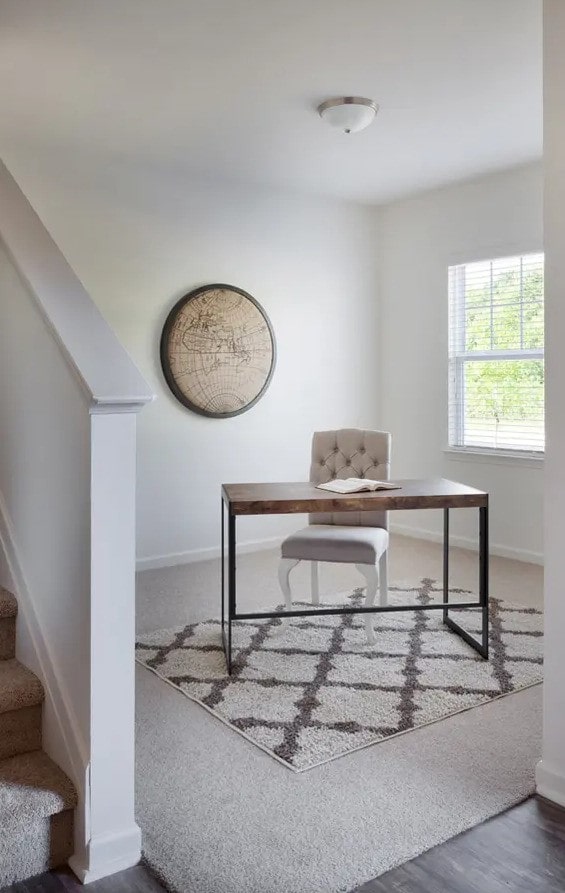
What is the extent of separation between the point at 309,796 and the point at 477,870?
53 cm

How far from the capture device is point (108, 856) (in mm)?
1872

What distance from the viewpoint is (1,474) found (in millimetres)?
2525

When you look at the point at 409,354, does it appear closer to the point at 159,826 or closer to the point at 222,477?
the point at 222,477

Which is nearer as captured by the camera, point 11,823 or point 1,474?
point 11,823

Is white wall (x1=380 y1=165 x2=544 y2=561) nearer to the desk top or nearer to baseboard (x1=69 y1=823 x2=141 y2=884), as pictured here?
the desk top

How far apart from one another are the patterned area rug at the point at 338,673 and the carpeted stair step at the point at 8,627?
82 cm

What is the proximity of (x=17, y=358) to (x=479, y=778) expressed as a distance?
1899mm

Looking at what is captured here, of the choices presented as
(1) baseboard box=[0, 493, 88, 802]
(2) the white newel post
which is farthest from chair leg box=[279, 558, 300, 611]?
(2) the white newel post

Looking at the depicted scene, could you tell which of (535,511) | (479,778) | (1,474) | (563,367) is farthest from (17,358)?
(535,511)

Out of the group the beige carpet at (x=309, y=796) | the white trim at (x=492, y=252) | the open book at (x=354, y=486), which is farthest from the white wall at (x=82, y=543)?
the white trim at (x=492, y=252)

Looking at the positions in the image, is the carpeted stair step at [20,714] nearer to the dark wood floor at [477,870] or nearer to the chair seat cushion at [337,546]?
the dark wood floor at [477,870]

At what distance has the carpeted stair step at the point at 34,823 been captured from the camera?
181 cm

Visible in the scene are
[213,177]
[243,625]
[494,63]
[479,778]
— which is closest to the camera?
[479,778]

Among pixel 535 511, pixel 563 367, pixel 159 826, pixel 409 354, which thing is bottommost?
pixel 159 826
